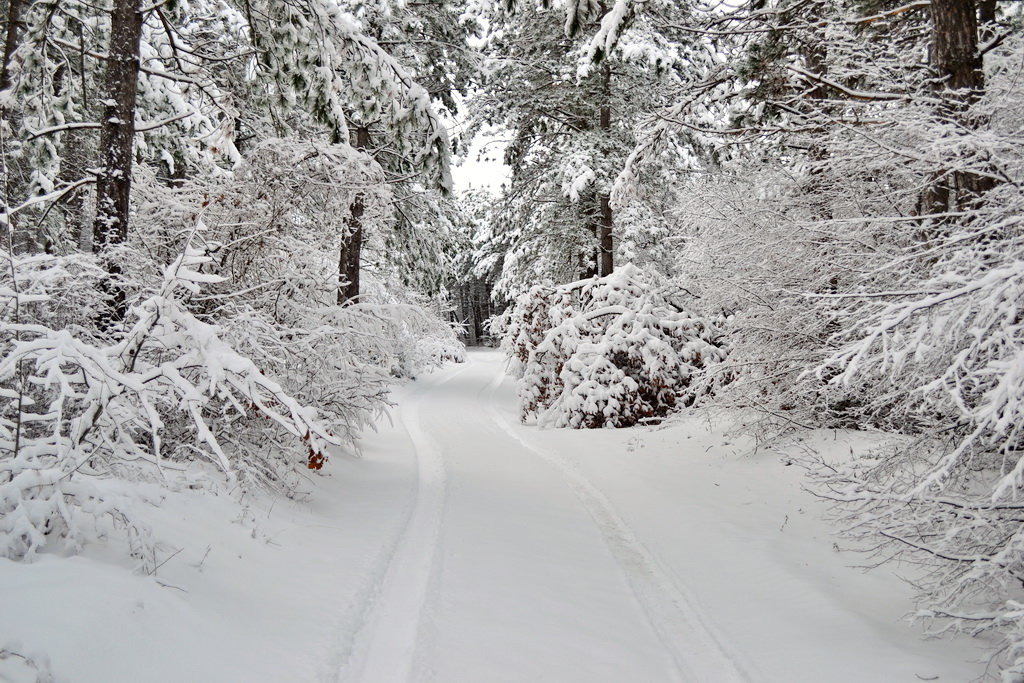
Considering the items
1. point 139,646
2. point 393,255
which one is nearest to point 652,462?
point 139,646

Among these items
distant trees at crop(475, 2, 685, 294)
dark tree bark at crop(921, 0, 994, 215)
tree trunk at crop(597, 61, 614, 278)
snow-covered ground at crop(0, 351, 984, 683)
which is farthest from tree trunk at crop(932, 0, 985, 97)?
tree trunk at crop(597, 61, 614, 278)

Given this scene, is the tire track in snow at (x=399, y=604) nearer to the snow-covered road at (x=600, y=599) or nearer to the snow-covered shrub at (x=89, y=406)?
the snow-covered road at (x=600, y=599)

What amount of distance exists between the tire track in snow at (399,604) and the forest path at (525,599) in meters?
0.01

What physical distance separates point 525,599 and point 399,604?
93 centimetres

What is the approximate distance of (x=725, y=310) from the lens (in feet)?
31.7

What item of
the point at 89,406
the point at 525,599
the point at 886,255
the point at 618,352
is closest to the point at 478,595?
the point at 525,599

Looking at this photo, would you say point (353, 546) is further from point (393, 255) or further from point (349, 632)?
point (393, 255)

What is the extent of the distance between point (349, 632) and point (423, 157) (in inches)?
207

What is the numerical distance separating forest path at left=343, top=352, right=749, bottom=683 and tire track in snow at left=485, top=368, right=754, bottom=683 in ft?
0.04

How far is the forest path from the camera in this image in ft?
11.7

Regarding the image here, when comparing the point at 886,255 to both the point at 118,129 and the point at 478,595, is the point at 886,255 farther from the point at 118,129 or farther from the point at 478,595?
the point at 118,129

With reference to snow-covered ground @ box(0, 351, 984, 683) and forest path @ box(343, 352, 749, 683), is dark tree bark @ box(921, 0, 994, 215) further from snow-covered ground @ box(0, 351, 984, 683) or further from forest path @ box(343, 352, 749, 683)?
forest path @ box(343, 352, 749, 683)

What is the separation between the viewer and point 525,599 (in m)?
4.46

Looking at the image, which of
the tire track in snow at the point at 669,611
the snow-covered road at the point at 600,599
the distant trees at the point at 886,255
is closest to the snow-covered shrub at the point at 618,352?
the distant trees at the point at 886,255
